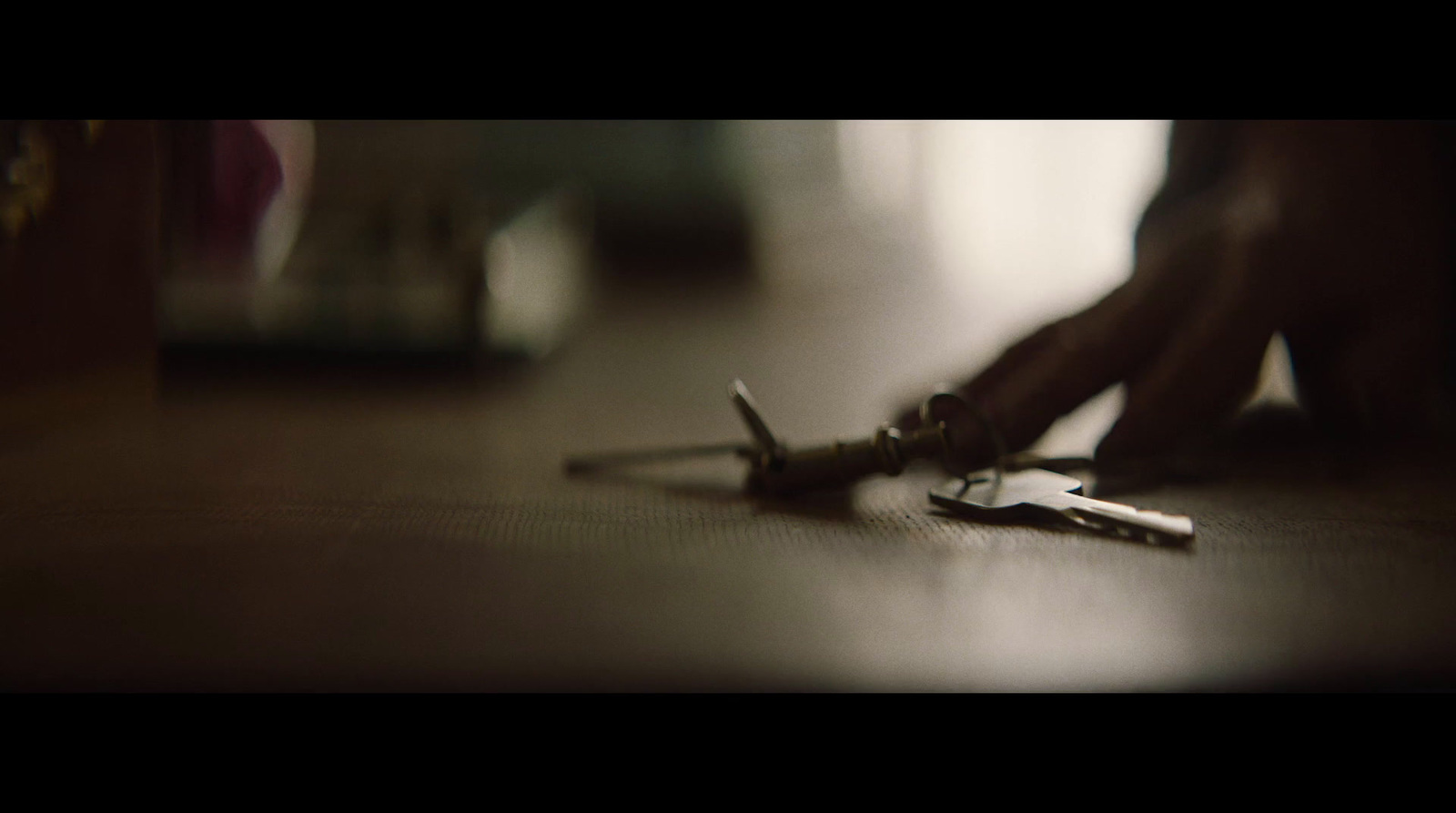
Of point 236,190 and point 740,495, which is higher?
point 236,190

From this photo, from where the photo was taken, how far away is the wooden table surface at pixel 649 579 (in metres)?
0.28

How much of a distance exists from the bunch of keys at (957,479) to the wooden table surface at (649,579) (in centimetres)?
1

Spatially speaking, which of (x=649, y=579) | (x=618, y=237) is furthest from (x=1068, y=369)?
(x=618, y=237)

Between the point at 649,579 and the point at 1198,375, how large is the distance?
36 cm

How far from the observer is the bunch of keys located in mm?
392

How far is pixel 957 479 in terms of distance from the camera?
0.48 m

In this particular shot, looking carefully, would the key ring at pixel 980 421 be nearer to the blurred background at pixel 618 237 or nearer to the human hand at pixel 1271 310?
the human hand at pixel 1271 310

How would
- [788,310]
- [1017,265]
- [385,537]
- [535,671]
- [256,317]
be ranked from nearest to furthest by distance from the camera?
[535,671] → [385,537] → [256,317] → [788,310] → [1017,265]

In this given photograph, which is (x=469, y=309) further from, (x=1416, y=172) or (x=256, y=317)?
(x=1416, y=172)

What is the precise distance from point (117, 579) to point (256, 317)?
→ 73cm

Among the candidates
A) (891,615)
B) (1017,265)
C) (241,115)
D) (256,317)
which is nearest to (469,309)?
(256,317)

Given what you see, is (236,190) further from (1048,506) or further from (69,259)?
(1048,506)

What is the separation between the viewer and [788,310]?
1.86m

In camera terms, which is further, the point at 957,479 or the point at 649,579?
the point at 957,479
